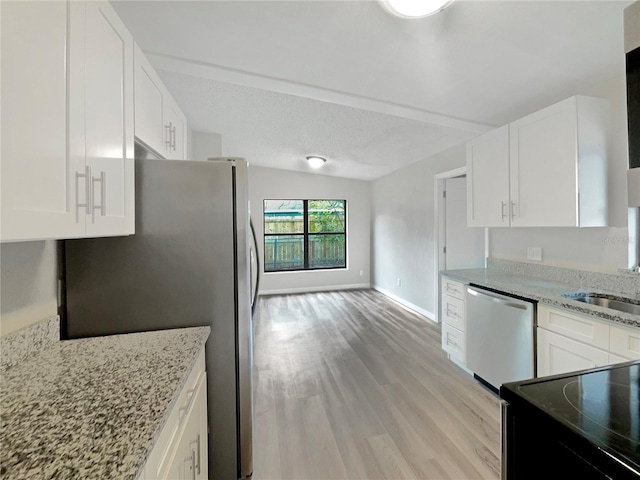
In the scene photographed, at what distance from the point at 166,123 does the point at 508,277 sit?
3.01 meters

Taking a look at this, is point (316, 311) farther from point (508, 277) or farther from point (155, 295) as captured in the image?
point (155, 295)

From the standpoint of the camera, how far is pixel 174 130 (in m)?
1.99

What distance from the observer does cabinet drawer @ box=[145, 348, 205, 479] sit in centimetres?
73

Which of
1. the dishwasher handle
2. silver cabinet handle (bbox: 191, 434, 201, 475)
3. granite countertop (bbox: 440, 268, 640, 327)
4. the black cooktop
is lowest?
silver cabinet handle (bbox: 191, 434, 201, 475)

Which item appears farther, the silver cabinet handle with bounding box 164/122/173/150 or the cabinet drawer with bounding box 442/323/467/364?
the cabinet drawer with bounding box 442/323/467/364

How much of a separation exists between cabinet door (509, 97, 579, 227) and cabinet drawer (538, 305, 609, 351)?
60cm

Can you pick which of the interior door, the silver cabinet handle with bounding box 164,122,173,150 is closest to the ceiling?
the silver cabinet handle with bounding box 164,122,173,150

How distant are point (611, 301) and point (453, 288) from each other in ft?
3.54

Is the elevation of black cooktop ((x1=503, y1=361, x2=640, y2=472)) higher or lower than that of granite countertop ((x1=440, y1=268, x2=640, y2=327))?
lower

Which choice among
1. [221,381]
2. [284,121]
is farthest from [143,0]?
[221,381]

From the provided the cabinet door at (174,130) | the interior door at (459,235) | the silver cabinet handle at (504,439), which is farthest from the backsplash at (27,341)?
the interior door at (459,235)

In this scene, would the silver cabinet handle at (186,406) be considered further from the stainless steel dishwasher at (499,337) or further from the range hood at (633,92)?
the stainless steel dishwasher at (499,337)

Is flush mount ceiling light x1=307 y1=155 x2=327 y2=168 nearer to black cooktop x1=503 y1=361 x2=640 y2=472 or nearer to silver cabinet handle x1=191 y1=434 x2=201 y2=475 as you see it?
silver cabinet handle x1=191 y1=434 x2=201 y2=475

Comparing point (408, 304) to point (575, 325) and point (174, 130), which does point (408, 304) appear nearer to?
point (575, 325)
